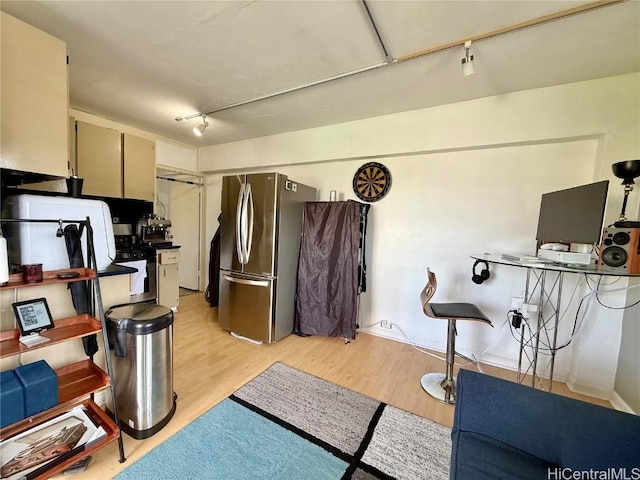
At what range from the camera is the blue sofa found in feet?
2.93

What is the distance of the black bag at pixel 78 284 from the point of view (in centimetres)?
141

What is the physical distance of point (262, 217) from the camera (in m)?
2.78

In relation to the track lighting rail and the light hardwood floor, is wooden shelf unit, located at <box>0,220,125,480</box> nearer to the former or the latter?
the light hardwood floor

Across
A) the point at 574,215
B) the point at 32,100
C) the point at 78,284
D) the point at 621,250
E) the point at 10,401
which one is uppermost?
the point at 32,100

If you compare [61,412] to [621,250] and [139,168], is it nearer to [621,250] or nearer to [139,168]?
[139,168]

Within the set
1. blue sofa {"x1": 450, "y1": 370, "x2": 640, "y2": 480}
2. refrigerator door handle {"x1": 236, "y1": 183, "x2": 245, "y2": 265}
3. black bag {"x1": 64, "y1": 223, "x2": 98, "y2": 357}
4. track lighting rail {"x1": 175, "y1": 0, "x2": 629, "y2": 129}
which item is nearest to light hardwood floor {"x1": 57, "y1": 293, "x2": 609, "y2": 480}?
black bag {"x1": 64, "y1": 223, "x2": 98, "y2": 357}

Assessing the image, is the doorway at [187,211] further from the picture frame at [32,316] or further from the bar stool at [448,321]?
the bar stool at [448,321]

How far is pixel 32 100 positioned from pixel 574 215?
3.68 metres

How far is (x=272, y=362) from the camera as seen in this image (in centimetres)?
250

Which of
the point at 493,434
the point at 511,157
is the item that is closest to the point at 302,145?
the point at 511,157

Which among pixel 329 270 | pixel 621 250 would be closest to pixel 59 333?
pixel 329 270

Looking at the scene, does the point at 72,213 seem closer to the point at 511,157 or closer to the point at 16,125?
the point at 16,125

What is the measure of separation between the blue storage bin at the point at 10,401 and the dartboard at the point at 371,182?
316 cm

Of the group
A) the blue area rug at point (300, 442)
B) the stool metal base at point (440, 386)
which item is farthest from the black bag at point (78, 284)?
the stool metal base at point (440, 386)
